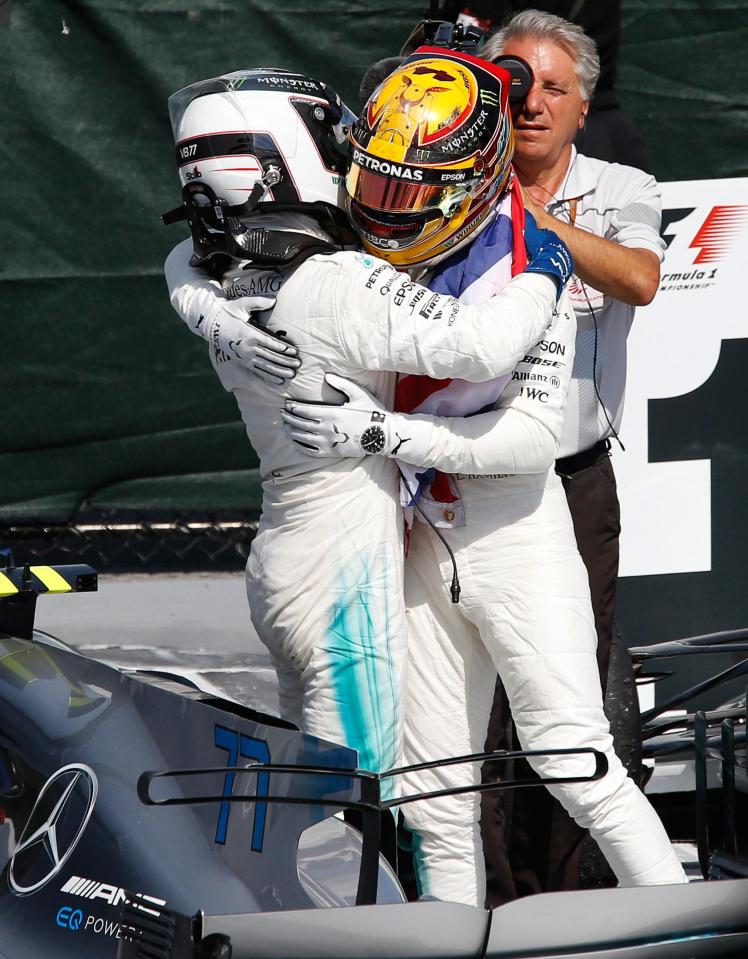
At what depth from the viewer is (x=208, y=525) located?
5539mm

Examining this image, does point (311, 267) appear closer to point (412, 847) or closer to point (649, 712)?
point (412, 847)

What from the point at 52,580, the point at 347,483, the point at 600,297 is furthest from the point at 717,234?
the point at 52,580

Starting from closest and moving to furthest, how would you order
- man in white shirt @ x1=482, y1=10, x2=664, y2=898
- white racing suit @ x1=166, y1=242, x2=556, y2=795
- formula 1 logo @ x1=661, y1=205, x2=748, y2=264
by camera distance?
white racing suit @ x1=166, y1=242, x2=556, y2=795 → man in white shirt @ x1=482, y1=10, x2=664, y2=898 → formula 1 logo @ x1=661, y1=205, x2=748, y2=264

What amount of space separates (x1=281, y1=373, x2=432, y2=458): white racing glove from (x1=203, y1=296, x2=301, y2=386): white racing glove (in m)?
0.07

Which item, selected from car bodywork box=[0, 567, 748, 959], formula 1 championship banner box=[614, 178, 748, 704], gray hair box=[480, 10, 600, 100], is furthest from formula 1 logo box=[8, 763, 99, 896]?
formula 1 championship banner box=[614, 178, 748, 704]

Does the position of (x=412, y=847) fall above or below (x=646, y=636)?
below

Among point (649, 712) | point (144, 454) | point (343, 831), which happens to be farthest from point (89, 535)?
point (343, 831)

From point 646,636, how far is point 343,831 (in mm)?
2769

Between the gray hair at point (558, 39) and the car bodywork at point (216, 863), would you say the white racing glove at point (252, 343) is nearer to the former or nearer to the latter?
the car bodywork at point (216, 863)

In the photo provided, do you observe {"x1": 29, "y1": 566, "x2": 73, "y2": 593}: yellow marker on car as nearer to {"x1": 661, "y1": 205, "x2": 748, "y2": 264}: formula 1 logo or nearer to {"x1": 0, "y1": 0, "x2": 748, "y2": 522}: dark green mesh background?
{"x1": 661, "y1": 205, "x2": 748, "y2": 264}: formula 1 logo

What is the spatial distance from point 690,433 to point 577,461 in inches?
55.6

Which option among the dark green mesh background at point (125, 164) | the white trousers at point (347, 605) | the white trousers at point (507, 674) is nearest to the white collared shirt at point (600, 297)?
the white trousers at point (507, 674)

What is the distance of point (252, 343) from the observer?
2428mm

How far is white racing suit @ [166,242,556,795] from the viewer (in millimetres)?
2322
